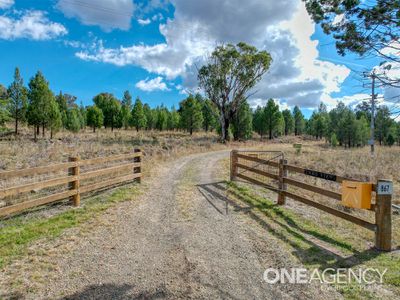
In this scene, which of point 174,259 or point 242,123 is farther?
point 242,123

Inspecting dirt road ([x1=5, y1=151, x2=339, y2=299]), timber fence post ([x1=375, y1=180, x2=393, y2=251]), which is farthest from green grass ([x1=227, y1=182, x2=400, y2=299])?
dirt road ([x1=5, y1=151, x2=339, y2=299])

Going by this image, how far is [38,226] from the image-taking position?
18.5 ft

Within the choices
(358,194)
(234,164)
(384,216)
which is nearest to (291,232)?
(358,194)

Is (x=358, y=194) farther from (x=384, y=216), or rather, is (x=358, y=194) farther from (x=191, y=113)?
(x=191, y=113)

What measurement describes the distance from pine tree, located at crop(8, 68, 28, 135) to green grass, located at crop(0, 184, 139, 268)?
29.4m

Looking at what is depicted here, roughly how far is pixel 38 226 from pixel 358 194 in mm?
6443

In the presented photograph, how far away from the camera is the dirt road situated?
11.8ft

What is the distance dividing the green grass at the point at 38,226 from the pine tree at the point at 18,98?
29.4 m

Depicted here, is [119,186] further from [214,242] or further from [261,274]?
[261,274]

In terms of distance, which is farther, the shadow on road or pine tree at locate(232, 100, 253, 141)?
pine tree at locate(232, 100, 253, 141)

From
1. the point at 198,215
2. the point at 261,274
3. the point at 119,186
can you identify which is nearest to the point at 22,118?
the point at 119,186

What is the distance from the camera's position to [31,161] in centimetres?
1450

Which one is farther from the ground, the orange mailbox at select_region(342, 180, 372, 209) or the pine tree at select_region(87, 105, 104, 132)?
the pine tree at select_region(87, 105, 104, 132)

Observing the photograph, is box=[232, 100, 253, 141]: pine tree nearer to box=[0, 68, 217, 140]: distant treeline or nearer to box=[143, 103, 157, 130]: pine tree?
box=[0, 68, 217, 140]: distant treeline
